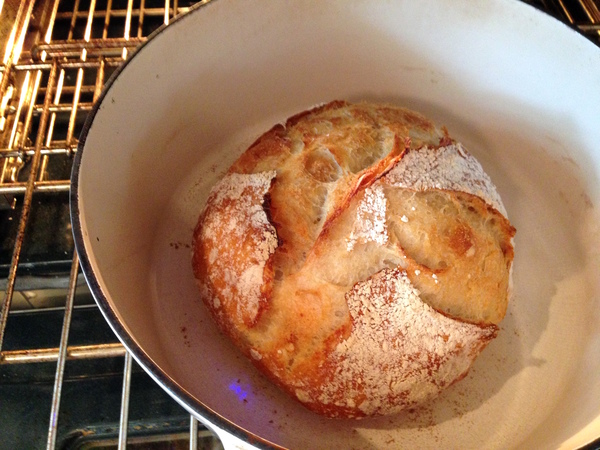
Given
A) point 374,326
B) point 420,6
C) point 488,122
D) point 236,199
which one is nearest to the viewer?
point 374,326

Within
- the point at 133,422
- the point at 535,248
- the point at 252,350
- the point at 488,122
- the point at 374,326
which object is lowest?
the point at 133,422

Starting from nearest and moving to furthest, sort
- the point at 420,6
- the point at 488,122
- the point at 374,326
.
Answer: the point at 374,326 → the point at 420,6 → the point at 488,122

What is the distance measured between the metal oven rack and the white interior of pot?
0.11m

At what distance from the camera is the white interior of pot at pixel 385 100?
0.82 metres

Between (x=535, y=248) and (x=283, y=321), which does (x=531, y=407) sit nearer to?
(x=535, y=248)

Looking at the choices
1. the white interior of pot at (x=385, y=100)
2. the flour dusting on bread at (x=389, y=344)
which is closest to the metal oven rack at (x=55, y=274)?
the white interior of pot at (x=385, y=100)

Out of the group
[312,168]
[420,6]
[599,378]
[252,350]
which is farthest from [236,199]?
[599,378]

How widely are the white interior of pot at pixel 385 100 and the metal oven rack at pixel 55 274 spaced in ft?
0.37

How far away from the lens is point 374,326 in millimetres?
757

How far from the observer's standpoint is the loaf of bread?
762 millimetres

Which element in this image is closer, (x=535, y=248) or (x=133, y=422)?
(x=133, y=422)

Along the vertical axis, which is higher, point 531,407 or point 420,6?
point 420,6

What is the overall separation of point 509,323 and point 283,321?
1.52 feet

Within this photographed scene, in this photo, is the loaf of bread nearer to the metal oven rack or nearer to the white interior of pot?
the white interior of pot
